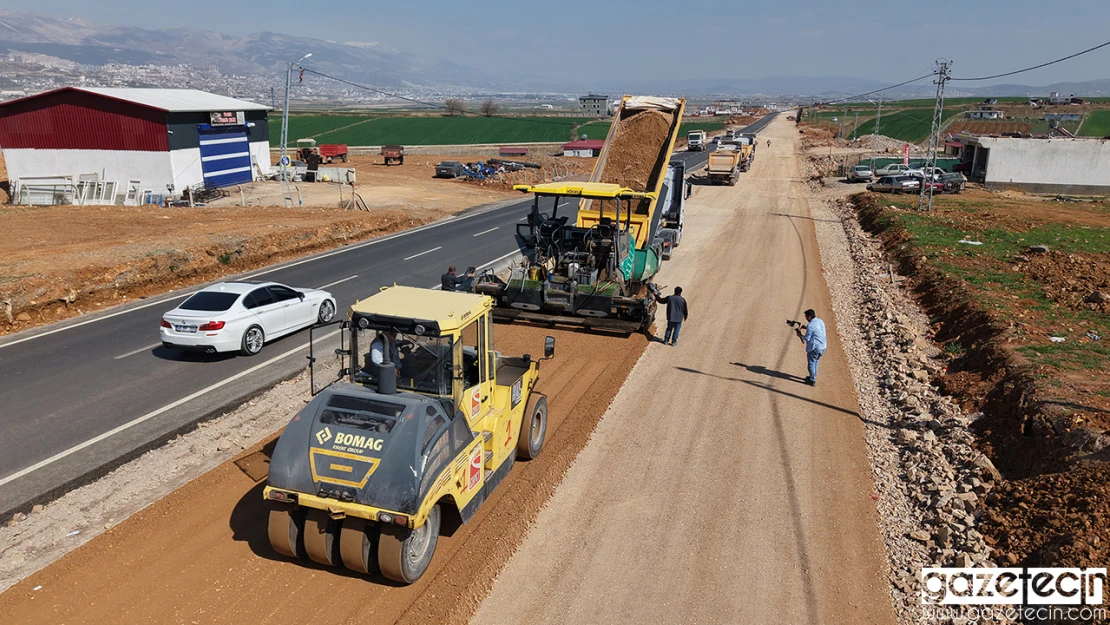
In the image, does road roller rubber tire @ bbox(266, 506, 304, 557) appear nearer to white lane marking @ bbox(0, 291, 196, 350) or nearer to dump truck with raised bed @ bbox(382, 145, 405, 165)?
white lane marking @ bbox(0, 291, 196, 350)

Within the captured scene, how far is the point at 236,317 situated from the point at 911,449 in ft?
41.6

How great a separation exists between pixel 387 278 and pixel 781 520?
16.2 metres

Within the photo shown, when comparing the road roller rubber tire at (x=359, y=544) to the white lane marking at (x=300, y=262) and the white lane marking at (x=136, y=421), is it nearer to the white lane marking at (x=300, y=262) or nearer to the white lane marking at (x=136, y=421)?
the white lane marking at (x=136, y=421)

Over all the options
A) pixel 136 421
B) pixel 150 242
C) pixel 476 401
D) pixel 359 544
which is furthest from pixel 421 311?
pixel 150 242

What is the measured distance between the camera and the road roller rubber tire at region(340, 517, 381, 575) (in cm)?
710

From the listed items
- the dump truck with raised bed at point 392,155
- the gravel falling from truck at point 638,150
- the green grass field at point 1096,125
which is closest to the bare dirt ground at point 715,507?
the gravel falling from truck at point 638,150

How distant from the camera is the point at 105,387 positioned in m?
13.1

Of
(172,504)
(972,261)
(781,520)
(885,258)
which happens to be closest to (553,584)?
(781,520)

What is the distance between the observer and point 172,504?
8930mm

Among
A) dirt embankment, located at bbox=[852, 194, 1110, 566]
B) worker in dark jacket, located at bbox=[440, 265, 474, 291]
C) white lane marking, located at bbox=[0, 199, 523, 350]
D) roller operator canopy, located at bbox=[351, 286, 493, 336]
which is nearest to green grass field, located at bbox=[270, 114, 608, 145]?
white lane marking, located at bbox=[0, 199, 523, 350]

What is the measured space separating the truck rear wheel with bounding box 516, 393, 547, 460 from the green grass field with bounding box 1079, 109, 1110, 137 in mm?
82132

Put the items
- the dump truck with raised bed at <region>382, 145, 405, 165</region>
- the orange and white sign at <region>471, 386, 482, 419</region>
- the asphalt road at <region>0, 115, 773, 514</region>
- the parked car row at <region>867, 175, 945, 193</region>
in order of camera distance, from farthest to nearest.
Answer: the dump truck with raised bed at <region>382, 145, 405, 165</region>
the parked car row at <region>867, 175, 945, 193</region>
the asphalt road at <region>0, 115, 773, 514</region>
the orange and white sign at <region>471, 386, 482, 419</region>

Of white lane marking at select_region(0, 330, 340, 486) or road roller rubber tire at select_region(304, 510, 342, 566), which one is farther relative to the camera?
white lane marking at select_region(0, 330, 340, 486)

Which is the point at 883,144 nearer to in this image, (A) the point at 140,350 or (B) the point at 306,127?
(B) the point at 306,127
